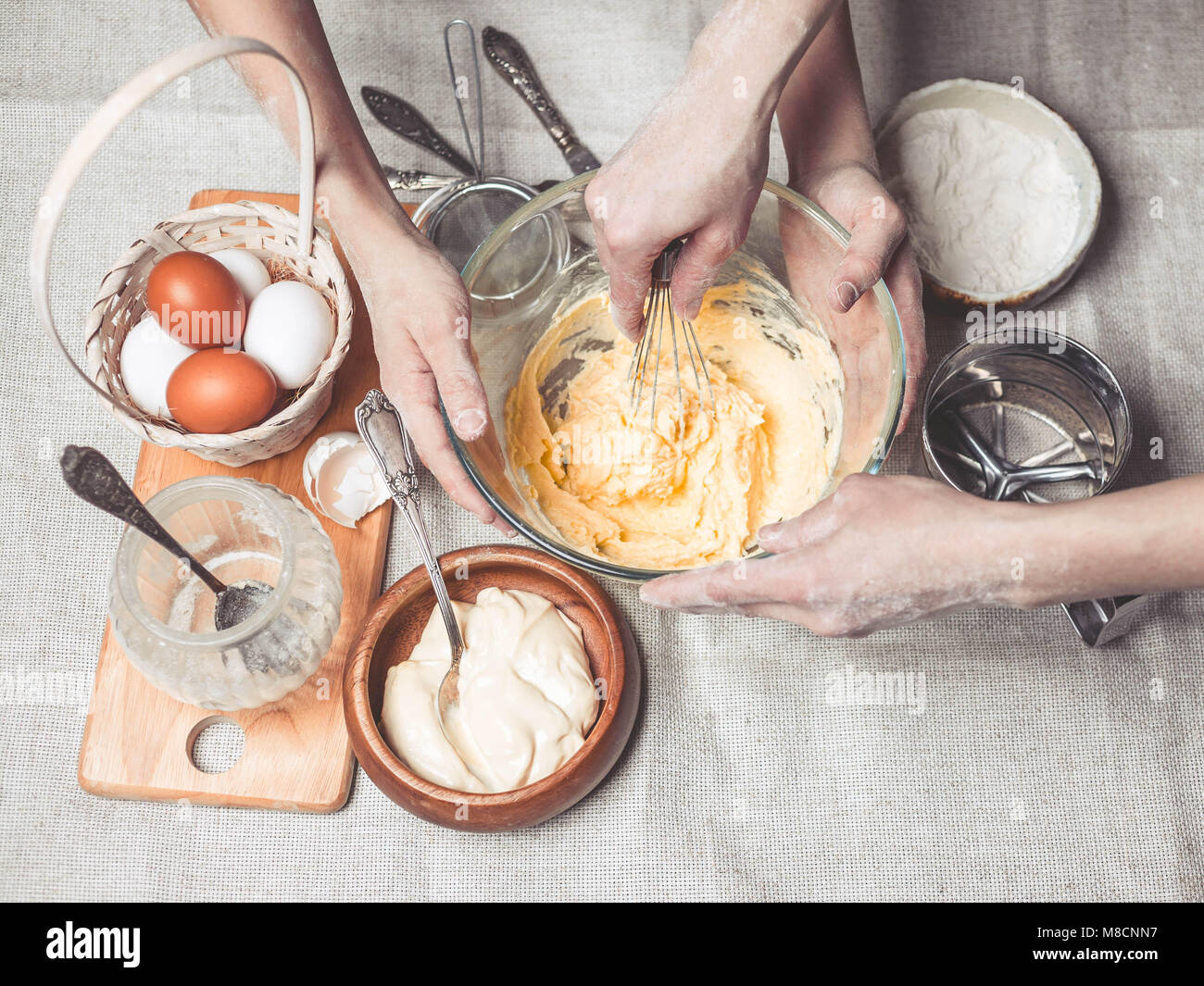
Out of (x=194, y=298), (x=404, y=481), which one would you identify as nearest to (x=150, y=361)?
(x=194, y=298)

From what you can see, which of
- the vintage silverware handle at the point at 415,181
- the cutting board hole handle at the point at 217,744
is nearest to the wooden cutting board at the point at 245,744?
the cutting board hole handle at the point at 217,744

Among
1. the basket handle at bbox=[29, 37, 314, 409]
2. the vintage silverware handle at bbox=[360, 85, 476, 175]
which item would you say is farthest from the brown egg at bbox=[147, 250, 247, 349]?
the vintage silverware handle at bbox=[360, 85, 476, 175]

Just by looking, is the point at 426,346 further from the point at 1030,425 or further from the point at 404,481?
the point at 1030,425

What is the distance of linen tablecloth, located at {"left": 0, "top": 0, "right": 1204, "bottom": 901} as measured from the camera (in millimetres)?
971

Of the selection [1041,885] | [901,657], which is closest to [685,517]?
[901,657]

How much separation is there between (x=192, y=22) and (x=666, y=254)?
0.94m

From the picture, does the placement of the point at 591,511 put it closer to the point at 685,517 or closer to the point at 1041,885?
the point at 685,517

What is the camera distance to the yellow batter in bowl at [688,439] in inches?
36.1

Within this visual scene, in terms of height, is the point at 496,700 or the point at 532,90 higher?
the point at 532,90

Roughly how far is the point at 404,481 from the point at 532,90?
61 centimetres

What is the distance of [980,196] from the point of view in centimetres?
115

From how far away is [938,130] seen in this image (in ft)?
3.81

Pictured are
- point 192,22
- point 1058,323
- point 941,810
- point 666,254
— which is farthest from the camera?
point 192,22

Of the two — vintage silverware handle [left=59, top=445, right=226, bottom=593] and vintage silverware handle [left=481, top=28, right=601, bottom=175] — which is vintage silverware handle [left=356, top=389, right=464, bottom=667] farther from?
vintage silverware handle [left=481, top=28, right=601, bottom=175]
